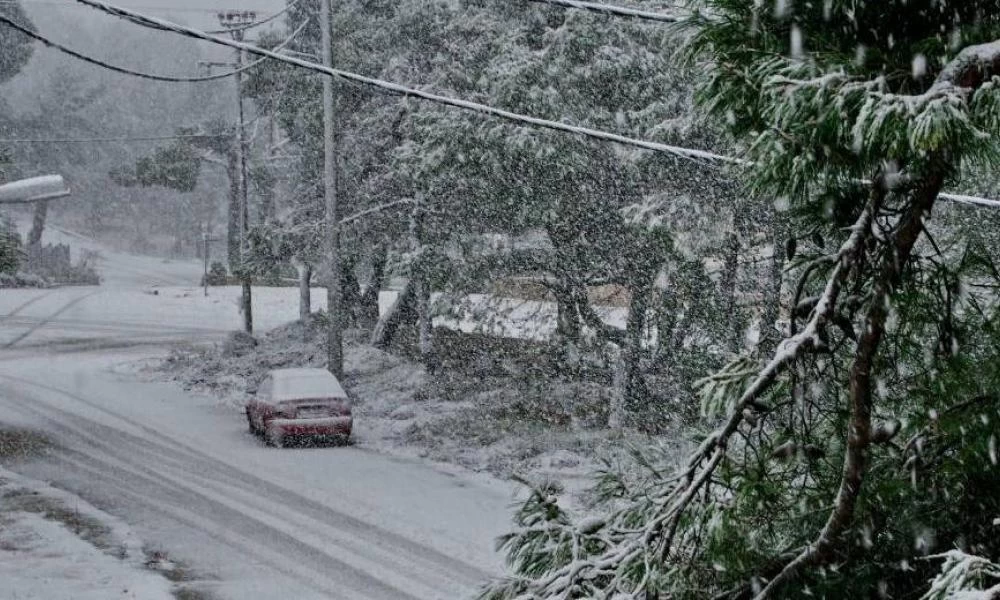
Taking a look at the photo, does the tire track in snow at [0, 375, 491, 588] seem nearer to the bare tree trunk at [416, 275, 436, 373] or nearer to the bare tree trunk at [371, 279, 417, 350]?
the bare tree trunk at [416, 275, 436, 373]

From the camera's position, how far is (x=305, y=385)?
20.1 meters

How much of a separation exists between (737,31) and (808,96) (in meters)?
0.52

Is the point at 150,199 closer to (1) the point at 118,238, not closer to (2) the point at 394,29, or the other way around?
(1) the point at 118,238

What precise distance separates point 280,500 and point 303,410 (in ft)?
13.7

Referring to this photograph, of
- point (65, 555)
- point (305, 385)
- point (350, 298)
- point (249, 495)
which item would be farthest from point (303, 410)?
point (350, 298)

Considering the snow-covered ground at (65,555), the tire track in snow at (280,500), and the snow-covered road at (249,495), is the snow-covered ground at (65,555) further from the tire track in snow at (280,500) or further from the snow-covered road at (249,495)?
the tire track in snow at (280,500)

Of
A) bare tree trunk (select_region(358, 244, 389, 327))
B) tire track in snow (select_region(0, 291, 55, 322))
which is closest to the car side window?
bare tree trunk (select_region(358, 244, 389, 327))

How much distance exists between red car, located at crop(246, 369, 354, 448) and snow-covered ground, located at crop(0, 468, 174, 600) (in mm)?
4475

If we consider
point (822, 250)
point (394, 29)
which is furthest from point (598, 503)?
point (394, 29)

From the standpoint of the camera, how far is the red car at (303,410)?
64.2 feet

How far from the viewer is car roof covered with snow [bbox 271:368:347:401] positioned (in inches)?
778

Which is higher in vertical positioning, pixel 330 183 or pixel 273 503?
pixel 330 183

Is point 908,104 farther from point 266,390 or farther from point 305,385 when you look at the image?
point 266,390

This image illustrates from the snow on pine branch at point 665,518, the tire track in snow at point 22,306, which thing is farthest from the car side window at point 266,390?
the tire track in snow at point 22,306
